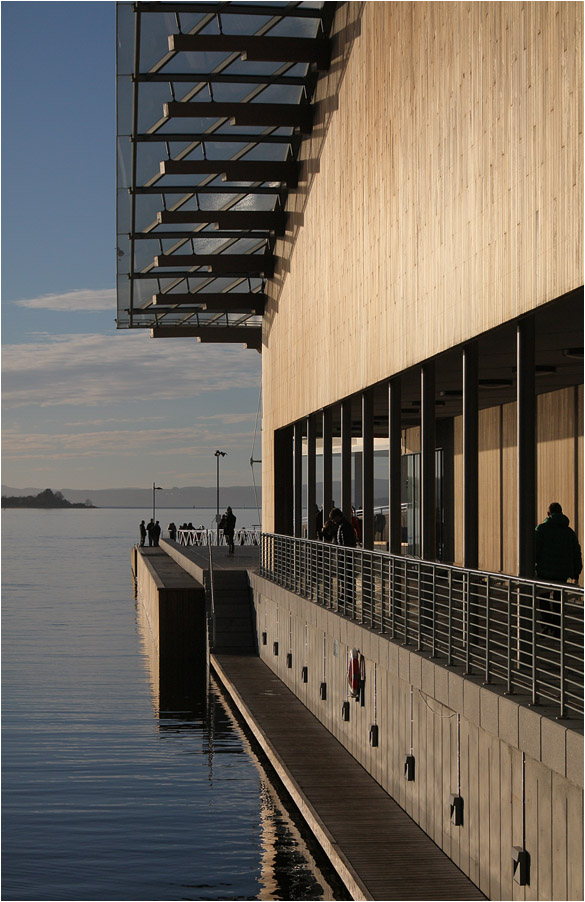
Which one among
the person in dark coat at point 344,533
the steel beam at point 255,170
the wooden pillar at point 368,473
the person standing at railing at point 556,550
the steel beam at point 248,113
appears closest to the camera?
the person standing at railing at point 556,550

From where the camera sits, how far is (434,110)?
607 inches

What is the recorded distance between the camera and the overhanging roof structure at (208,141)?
23.7m

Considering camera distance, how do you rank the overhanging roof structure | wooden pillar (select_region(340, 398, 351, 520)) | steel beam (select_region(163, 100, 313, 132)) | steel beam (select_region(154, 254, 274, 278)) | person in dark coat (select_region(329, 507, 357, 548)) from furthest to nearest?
steel beam (select_region(154, 254, 274, 278)), steel beam (select_region(163, 100, 313, 132)), wooden pillar (select_region(340, 398, 351, 520)), the overhanging roof structure, person in dark coat (select_region(329, 507, 357, 548))

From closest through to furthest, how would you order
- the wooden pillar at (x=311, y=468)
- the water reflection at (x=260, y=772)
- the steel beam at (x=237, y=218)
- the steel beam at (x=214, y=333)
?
the water reflection at (x=260, y=772) → the wooden pillar at (x=311, y=468) → the steel beam at (x=237, y=218) → the steel beam at (x=214, y=333)

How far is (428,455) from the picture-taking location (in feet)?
57.0

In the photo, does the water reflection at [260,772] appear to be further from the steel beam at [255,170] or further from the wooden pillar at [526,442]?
the steel beam at [255,170]

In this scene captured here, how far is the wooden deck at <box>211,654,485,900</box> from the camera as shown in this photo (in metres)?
11.3

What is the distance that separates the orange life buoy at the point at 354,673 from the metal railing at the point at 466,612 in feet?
1.94

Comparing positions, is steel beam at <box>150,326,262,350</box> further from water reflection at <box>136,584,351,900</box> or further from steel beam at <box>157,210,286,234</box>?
water reflection at <box>136,584,351,900</box>

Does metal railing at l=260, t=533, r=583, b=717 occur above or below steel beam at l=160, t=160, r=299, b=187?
below

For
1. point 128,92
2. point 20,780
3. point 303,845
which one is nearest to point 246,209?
point 128,92

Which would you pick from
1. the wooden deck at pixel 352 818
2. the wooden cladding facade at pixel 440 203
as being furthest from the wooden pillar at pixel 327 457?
the wooden deck at pixel 352 818

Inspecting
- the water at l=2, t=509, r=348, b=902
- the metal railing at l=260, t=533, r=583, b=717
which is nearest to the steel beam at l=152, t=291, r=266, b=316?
the metal railing at l=260, t=533, r=583, b=717

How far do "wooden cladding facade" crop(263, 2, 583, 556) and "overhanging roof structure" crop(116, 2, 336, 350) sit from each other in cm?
94
